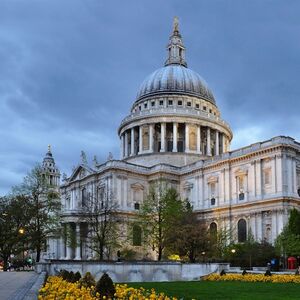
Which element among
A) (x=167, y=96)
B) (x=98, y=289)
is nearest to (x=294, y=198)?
(x=167, y=96)

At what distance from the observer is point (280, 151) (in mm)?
67625

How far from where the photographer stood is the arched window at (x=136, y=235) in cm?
7575

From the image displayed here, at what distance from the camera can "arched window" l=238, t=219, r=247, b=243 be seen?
72.1m

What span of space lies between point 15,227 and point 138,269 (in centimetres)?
Answer: 2792

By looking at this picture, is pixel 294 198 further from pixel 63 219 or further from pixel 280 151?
pixel 63 219

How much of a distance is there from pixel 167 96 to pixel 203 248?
→ 52.1m

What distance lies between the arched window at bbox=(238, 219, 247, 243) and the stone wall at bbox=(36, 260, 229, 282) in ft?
82.0

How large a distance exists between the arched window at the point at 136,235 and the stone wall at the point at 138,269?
1162 inches

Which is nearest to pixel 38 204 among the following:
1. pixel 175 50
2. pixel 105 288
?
pixel 105 288

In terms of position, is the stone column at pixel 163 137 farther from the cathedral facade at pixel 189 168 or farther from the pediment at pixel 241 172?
the pediment at pixel 241 172

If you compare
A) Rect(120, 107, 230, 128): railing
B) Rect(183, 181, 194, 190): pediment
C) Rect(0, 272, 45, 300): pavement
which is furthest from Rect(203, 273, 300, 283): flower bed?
Rect(120, 107, 230, 128): railing

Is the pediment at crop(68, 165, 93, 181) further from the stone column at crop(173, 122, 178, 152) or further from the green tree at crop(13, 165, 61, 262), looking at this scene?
the green tree at crop(13, 165, 61, 262)

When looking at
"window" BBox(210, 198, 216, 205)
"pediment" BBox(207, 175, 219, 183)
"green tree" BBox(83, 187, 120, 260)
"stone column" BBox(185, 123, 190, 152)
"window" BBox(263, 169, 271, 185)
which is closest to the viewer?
"green tree" BBox(83, 187, 120, 260)

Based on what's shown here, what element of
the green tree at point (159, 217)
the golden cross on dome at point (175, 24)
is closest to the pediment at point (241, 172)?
the green tree at point (159, 217)
